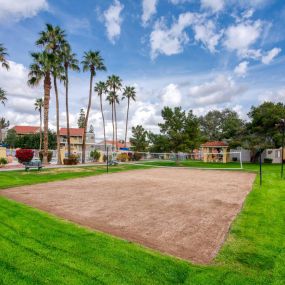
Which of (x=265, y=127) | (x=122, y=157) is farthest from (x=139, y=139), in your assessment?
(x=265, y=127)

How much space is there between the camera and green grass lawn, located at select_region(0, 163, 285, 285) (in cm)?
382

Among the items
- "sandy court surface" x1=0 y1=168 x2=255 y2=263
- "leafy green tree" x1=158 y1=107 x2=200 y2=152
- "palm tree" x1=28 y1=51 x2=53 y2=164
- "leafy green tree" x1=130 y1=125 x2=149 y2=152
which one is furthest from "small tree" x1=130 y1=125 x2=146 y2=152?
"sandy court surface" x1=0 y1=168 x2=255 y2=263

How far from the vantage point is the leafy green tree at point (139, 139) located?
56.6m

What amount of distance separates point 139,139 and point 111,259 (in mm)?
53399

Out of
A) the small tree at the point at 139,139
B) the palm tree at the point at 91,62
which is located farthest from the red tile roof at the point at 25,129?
the palm tree at the point at 91,62

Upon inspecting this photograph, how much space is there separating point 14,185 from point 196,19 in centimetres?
1453

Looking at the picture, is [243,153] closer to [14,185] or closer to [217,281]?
[14,185]

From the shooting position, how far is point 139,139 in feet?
189

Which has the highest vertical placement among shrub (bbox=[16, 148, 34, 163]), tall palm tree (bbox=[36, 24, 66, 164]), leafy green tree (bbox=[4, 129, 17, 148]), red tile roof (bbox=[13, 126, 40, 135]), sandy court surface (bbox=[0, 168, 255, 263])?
tall palm tree (bbox=[36, 24, 66, 164])

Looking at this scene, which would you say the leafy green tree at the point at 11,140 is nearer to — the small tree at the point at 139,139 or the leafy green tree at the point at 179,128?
the small tree at the point at 139,139

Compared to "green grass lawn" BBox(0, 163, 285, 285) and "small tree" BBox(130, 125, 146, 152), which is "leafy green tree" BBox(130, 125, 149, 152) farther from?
"green grass lawn" BBox(0, 163, 285, 285)

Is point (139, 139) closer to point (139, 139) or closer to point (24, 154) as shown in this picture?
point (139, 139)

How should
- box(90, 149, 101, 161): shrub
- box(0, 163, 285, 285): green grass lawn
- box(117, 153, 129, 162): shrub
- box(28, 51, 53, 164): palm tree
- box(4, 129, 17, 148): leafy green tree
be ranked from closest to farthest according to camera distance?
box(0, 163, 285, 285): green grass lawn
box(28, 51, 53, 164): palm tree
box(90, 149, 101, 161): shrub
box(117, 153, 129, 162): shrub
box(4, 129, 17, 148): leafy green tree

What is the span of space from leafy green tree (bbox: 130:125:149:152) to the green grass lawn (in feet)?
164
